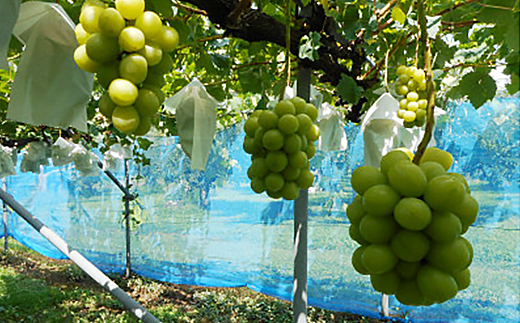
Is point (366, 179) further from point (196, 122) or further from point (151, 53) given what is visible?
point (196, 122)

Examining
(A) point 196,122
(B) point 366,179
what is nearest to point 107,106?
(B) point 366,179

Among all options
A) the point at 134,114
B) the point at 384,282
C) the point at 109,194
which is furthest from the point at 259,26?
the point at 109,194

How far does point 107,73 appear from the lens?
484mm

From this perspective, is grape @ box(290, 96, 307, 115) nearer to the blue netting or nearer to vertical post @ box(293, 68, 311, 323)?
vertical post @ box(293, 68, 311, 323)

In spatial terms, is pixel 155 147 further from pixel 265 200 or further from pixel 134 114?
pixel 134 114

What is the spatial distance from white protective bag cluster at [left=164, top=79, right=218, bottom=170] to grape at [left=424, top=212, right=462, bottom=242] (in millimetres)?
808

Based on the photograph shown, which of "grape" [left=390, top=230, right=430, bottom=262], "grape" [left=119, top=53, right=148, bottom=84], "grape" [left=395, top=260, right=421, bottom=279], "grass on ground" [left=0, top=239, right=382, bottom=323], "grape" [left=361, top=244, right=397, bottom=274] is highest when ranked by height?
"grape" [left=119, top=53, right=148, bottom=84]

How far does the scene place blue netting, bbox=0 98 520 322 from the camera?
363 centimetres

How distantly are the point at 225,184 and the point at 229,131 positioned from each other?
0.76 meters

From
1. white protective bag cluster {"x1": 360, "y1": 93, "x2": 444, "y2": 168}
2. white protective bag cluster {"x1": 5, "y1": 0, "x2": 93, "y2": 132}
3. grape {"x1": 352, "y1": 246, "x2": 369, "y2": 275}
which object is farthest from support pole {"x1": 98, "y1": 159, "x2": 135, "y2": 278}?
grape {"x1": 352, "y1": 246, "x2": 369, "y2": 275}

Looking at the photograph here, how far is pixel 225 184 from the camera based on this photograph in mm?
5270

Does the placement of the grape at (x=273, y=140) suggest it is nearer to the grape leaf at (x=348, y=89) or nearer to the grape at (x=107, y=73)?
the grape at (x=107, y=73)

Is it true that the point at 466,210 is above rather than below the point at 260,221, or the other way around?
above

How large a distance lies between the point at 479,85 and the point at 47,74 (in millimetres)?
1278
